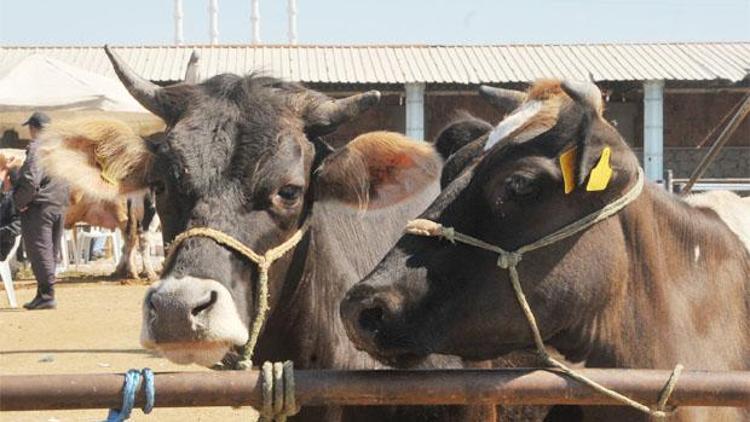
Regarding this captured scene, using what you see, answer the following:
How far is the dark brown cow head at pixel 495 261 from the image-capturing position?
3129mm

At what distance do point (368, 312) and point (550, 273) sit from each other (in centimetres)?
58

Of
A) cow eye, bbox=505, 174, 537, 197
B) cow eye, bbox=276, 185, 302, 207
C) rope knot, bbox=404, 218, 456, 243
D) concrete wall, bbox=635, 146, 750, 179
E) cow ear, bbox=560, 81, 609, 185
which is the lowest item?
concrete wall, bbox=635, 146, 750, 179

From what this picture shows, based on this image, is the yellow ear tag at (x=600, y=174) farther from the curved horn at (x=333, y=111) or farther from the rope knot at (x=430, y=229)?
the curved horn at (x=333, y=111)

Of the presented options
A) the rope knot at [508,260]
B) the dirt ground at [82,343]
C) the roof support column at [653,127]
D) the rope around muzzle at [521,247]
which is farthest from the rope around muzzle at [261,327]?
the roof support column at [653,127]

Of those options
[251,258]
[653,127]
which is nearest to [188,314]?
[251,258]

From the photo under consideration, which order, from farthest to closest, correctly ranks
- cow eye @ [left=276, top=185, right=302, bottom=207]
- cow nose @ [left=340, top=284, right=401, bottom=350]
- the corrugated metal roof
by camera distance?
the corrugated metal roof, cow eye @ [left=276, top=185, right=302, bottom=207], cow nose @ [left=340, top=284, right=401, bottom=350]

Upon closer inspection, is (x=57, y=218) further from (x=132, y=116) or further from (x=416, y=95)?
(x=416, y=95)

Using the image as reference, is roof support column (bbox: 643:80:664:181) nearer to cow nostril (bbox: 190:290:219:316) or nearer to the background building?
→ the background building

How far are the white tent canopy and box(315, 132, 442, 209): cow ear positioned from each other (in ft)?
26.7

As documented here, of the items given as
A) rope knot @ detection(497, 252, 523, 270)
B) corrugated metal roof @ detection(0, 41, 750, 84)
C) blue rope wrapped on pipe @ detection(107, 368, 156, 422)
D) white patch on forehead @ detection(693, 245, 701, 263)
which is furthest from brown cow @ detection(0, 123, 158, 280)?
blue rope wrapped on pipe @ detection(107, 368, 156, 422)

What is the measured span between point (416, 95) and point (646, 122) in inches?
223

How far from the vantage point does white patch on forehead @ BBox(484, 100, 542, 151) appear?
136 inches

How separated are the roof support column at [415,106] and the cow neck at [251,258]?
21735mm

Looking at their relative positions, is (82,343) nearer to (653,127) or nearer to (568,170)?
(568,170)
